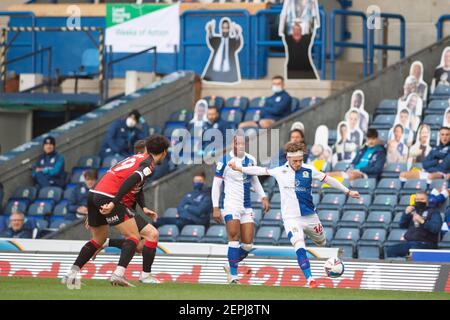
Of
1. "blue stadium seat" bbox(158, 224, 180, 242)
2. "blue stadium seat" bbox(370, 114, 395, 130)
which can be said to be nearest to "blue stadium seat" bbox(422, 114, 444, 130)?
"blue stadium seat" bbox(370, 114, 395, 130)

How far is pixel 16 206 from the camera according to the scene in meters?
24.8

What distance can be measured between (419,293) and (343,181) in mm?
5554

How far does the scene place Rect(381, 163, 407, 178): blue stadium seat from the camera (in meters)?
22.3

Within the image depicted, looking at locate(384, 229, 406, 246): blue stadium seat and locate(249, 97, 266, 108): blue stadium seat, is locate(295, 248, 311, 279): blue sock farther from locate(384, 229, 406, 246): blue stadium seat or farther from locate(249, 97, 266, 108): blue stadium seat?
locate(249, 97, 266, 108): blue stadium seat

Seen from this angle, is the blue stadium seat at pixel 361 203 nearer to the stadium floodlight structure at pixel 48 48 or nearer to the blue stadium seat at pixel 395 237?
the blue stadium seat at pixel 395 237

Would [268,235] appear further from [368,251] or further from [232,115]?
[232,115]

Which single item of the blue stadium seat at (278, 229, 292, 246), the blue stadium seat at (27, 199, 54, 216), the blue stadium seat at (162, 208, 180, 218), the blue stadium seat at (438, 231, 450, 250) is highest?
the blue stadium seat at (438, 231, 450, 250)

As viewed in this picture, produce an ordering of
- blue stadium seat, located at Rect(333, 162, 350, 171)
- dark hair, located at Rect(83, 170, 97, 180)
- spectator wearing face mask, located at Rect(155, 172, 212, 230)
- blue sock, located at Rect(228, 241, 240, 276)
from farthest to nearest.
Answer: dark hair, located at Rect(83, 170, 97, 180) → blue stadium seat, located at Rect(333, 162, 350, 171) → spectator wearing face mask, located at Rect(155, 172, 212, 230) → blue sock, located at Rect(228, 241, 240, 276)

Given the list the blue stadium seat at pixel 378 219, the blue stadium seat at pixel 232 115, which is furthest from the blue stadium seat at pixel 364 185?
the blue stadium seat at pixel 232 115

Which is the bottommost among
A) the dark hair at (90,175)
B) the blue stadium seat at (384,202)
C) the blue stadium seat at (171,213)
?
the blue stadium seat at (171,213)

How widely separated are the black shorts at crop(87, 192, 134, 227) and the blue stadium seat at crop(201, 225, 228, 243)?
20.3ft

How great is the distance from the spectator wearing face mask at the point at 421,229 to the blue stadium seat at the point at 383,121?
3506 millimetres

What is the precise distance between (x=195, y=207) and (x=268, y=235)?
1.47 metres

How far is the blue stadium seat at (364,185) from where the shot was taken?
2200cm
